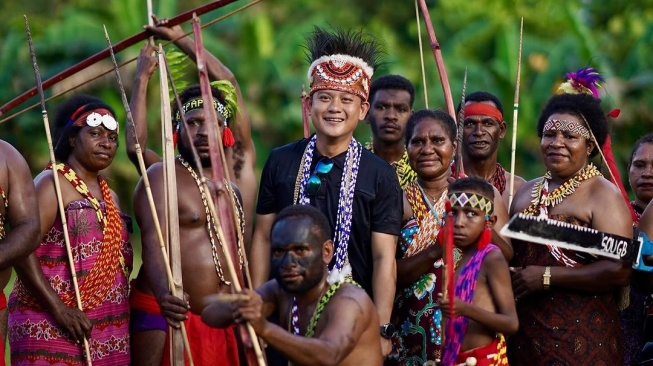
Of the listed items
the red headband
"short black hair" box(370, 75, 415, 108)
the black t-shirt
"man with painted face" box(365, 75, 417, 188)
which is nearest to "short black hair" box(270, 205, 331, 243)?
the black t-shirt

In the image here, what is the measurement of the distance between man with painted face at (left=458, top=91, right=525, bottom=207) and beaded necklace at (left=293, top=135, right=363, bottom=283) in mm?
1242

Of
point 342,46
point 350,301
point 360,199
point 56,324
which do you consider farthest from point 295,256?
point 56,324

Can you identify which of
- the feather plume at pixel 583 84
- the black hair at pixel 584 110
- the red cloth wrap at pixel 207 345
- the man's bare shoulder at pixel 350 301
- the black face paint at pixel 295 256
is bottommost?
the red cloth wrap at pixel 207 345

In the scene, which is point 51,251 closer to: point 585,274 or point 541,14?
point 585,274

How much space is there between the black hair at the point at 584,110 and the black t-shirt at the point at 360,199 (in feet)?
3.49

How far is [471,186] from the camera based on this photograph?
612 centimetres

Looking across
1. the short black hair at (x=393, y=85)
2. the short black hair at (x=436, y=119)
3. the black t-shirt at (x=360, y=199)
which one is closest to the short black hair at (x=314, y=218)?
the black t-shirt at (x=360, y=199)

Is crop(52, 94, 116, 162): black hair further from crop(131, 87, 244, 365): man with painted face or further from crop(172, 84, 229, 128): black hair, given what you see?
crop(131, 87, 244, 365): man with painted face

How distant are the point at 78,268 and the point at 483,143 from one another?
8.72ft

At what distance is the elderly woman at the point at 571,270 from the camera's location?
655cm

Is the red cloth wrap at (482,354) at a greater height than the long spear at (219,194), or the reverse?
the long spear at (219,194)

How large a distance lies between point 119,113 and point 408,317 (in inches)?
503

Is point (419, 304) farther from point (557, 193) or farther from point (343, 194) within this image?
point (557, 193)

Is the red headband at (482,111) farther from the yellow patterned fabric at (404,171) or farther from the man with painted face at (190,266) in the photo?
the man with painted face at (190,266)
